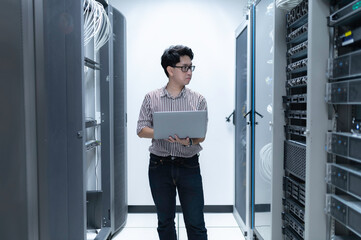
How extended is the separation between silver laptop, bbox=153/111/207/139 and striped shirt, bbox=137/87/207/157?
0.12 meters

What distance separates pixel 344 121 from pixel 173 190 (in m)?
0.93

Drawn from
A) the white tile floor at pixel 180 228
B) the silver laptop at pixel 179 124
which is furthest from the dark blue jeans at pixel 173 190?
the white tile floor at pixel 180 228

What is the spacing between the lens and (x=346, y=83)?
1045mm

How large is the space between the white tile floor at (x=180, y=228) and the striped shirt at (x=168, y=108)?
114 cm

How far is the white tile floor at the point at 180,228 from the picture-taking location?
2447mm

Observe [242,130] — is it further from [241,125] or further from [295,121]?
[295,121]

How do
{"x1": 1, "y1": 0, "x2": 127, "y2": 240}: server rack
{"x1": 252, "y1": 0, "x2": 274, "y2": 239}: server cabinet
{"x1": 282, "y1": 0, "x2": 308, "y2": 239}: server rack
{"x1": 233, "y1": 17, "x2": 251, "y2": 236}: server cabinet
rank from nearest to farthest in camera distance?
{"x1": 1, "y1": 0, "x2": 127, "y2": 240}: server rack < {"x1": 282, "y1": 0, "x2": 308, "y2": 239}: server rack < {"x1": 252, "y1": 0, "x2": 274, "y2": 239}: server cabinet < {"x1": 233, "y1": 17, "x2": 251, "y2": 236}: server cabinet

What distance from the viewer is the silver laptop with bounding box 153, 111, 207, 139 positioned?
4.75 feet

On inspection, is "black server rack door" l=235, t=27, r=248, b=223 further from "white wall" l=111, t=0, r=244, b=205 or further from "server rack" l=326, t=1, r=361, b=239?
"server rack" l=326, t=1, r=361, b=239

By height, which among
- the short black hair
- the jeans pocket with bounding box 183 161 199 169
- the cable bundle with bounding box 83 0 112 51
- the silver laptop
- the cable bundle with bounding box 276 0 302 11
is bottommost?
the jeans pocket with bounding box 183 161 199 169

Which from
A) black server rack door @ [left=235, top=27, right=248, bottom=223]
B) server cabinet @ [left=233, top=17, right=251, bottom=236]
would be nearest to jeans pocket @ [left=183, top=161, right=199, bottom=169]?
server cabinet @ [left=233, top=17, right=251, bottom=236]

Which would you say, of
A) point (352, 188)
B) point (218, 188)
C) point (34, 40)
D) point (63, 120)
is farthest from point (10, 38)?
point (218, 188)

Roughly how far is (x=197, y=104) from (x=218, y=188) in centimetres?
164

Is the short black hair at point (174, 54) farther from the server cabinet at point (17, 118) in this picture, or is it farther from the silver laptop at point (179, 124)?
the server cabinet at point (17, 118)
